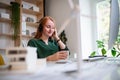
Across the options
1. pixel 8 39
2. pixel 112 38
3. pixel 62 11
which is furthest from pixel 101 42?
pixel 112 38

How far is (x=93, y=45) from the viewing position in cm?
306

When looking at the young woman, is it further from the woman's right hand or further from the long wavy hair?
the woman's right hand

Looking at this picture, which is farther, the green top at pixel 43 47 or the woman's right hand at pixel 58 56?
the green top at pixel 43 47

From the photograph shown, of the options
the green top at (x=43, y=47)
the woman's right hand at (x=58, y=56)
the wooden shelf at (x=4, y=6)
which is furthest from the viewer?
the wooden shelf at (x=4, y=6)

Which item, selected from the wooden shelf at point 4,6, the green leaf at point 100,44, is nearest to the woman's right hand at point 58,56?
the green leaf at point 100,44

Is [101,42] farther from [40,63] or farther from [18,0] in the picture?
[40,63]

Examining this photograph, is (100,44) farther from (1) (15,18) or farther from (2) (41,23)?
(1) (15,18)

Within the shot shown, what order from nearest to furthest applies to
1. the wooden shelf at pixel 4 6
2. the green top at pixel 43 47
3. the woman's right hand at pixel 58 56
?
the woman's right hand at pixel 58 56
the green top at pixel 43 47
the wooden shelf at pixel 4 6

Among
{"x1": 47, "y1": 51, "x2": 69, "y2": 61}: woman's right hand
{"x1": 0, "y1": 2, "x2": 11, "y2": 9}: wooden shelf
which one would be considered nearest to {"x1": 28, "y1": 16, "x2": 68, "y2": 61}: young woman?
{"x1": 47, "y1": 51, "x2": 69, "y2": 61}: woman's right hand

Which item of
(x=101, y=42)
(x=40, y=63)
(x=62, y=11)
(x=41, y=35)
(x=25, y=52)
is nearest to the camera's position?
(x=25, y=52)

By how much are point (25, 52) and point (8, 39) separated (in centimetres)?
263

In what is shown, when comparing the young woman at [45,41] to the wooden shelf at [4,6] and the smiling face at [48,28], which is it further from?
the wooden shelf at [4,6]

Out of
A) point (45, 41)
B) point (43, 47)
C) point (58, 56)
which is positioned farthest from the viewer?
point (45, 41)

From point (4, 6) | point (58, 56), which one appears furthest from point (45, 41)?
point (4, 6)
